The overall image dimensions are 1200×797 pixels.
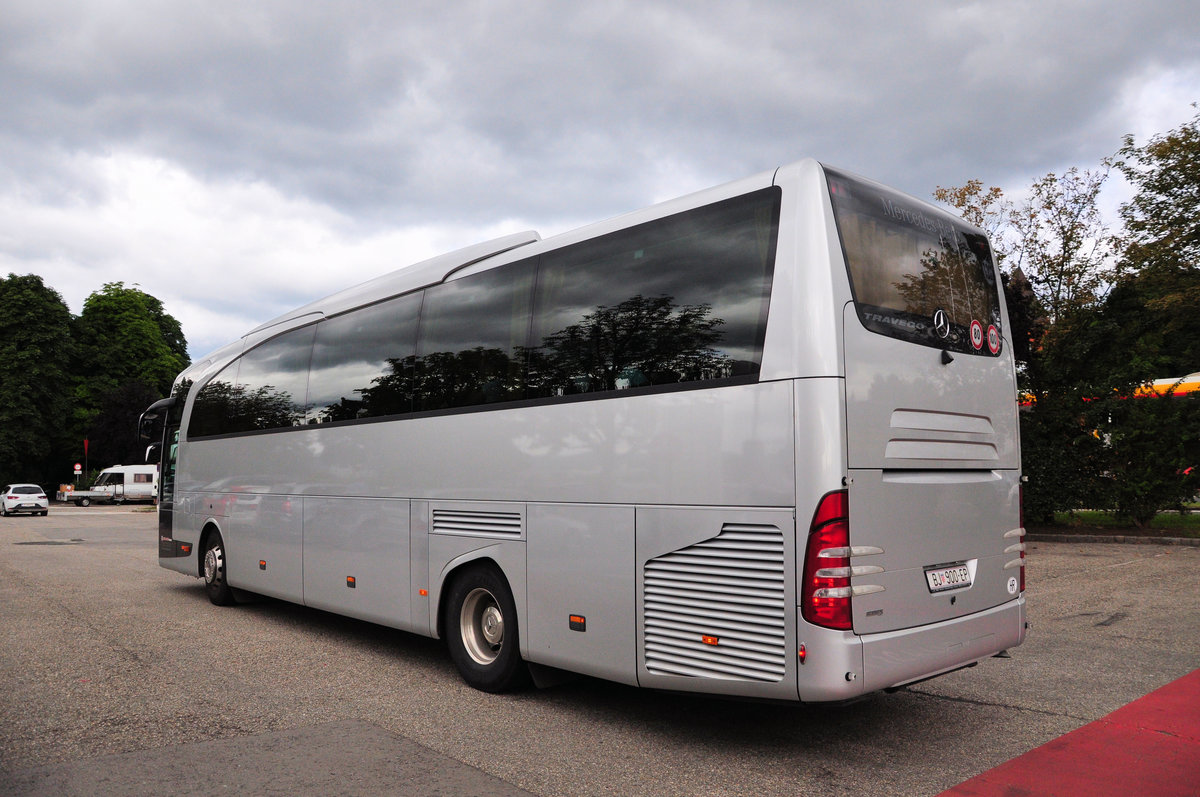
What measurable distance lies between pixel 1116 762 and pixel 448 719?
4.03 meters

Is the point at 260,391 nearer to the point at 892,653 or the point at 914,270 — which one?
the point at 914,270

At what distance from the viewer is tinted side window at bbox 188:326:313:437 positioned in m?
9.70

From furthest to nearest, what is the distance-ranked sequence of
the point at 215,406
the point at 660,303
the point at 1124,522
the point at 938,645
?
the point at 1124,522 → the point at 215,406 → the point at 660,303 → the point at 938,645

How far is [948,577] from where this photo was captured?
17.6ft

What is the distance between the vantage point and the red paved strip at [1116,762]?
4.55m

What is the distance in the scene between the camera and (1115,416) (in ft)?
60.0

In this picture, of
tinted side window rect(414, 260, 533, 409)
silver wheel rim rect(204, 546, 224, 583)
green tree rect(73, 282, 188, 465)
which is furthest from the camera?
green tree rect(73, 282, 188, 465)

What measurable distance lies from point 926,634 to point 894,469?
3.23ft

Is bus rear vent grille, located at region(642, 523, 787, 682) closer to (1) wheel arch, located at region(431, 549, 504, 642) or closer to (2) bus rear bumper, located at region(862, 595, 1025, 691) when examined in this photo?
(2) bus rear bumper, located at region(862, 595, 1025, 691)

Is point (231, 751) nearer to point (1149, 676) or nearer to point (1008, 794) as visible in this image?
point (1008, 794)

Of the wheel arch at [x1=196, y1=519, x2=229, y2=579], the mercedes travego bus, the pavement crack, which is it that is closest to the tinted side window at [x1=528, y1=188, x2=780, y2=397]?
the mercedes travego bus

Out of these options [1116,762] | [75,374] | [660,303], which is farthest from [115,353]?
[1116,762]

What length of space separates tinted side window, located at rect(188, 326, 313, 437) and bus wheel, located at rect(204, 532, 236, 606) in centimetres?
147

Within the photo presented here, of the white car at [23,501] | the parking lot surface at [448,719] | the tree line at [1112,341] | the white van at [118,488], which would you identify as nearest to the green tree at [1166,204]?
the tree line at [1112,341]
